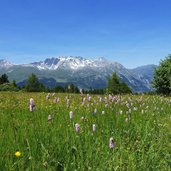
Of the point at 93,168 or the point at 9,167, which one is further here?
the point at 93,168

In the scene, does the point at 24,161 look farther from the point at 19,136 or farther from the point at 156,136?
the point at 156,136

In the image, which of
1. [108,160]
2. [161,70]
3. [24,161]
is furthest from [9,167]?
[161,70]

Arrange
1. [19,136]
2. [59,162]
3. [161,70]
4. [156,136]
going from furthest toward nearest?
[161,70] → [156,136] → [19,136] → [59,162]

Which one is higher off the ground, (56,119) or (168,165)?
(56,119)

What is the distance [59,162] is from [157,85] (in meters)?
45.5

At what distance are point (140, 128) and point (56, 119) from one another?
1.95 meters

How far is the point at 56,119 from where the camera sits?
27.2 feet

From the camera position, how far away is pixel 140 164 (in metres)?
5.70

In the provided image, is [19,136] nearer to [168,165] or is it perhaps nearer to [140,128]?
[168,165]

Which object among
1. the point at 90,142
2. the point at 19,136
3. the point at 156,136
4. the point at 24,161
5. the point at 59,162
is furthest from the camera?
the point at 156,136

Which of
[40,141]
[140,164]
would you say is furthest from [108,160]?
[40,141]

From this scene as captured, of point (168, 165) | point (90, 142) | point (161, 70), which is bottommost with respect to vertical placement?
point (168, 165)

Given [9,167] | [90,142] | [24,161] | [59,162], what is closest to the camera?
[9,167]

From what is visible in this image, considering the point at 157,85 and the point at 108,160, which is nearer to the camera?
the point at 108,160
